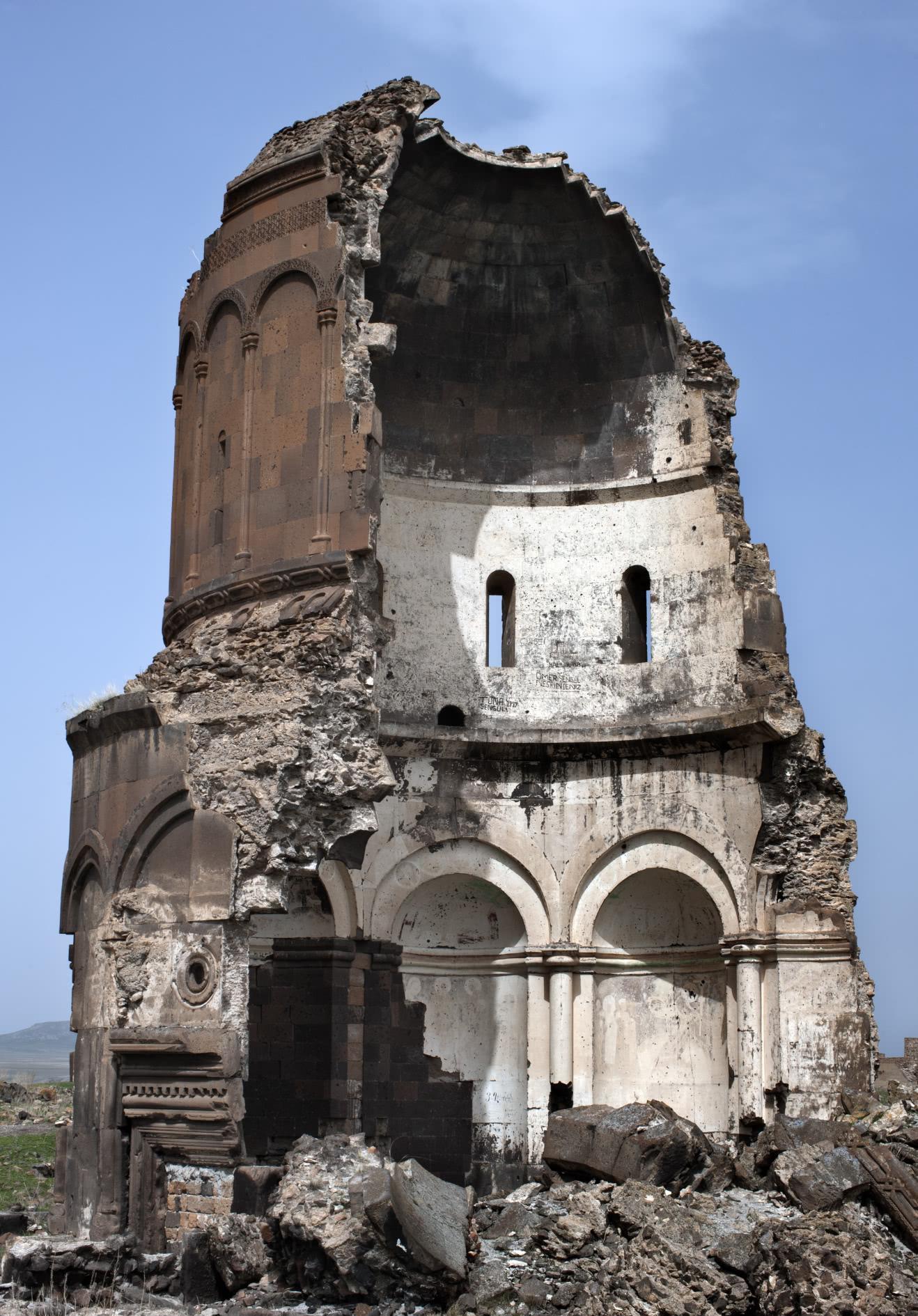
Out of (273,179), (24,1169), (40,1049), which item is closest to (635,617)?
(273,179)

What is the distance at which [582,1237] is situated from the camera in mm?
12555

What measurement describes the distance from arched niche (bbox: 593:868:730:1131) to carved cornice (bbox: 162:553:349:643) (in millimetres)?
4686

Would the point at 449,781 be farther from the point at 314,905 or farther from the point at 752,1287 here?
the point at 752,1287

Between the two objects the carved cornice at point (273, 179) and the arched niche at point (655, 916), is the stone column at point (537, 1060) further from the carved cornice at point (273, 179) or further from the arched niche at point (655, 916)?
the carved cornice at point (273, 179)

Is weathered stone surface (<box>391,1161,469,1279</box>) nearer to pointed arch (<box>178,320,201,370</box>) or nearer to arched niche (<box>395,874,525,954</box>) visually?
arched niche (<box>395,874,525,954</box>)

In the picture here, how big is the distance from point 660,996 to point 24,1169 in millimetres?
8062

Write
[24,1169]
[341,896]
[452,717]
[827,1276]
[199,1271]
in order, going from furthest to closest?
[24,1169] → [452,717] → [341,896] → [199,1271] → [827,1276]

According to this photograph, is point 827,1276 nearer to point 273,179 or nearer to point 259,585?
point 259,585

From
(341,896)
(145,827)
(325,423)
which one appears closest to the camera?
(145,827)

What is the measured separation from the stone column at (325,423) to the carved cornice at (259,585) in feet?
0.65

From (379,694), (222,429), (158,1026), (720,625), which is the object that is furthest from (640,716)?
(158,1026)

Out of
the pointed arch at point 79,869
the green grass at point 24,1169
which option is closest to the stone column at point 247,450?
the pointed arch at point 79,869

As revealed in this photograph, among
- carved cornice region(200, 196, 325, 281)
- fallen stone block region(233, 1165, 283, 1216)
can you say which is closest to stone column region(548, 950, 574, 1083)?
fallen stone block region(233, 1165, 283, 1216)

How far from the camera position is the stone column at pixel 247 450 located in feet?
49.5
